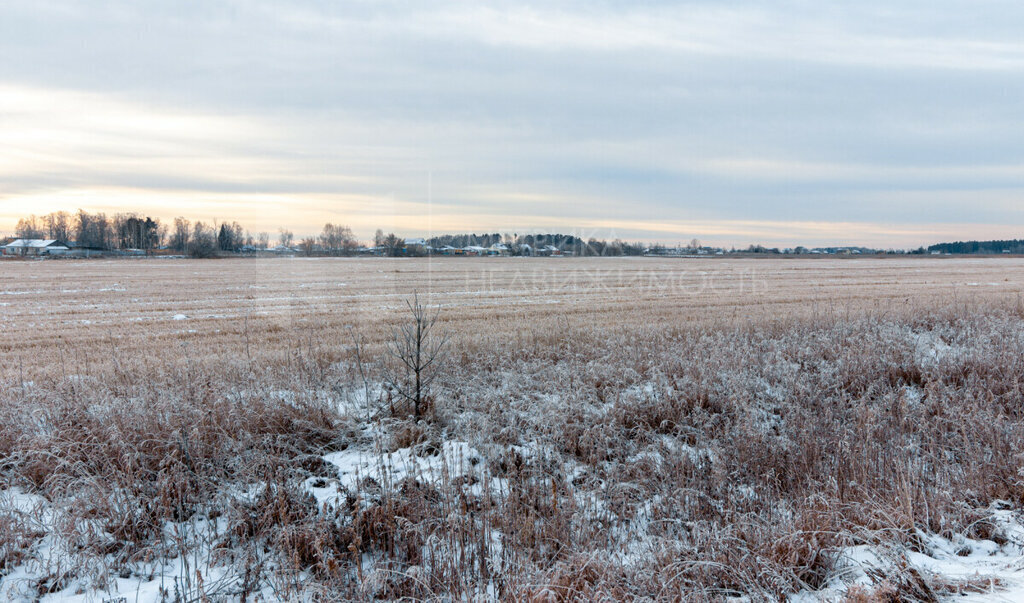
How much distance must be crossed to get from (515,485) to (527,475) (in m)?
0.57

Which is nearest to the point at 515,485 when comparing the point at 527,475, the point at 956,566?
the point at 527,475

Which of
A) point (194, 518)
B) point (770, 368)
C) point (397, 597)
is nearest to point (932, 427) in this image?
point (770, 368)

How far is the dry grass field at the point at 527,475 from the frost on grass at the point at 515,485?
0.03m

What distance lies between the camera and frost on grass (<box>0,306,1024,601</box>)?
405 cm

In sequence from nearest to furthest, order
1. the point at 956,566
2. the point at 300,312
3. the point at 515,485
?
the point at 956,566 < the point at 515,485 < the point at 300,312

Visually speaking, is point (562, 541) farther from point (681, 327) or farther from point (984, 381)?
point (681, 327)

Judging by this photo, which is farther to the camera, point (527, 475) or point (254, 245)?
point (254, 245)

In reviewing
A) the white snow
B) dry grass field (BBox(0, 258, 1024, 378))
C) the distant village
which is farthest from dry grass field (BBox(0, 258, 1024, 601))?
the distant village

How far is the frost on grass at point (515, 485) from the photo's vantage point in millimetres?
4051

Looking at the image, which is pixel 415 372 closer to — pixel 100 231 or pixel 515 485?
pixel 515 485

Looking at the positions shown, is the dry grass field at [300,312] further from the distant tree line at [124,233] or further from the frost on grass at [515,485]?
the distant tree line at [124,233]

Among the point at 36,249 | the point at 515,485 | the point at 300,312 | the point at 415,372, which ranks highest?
the point at 36,249

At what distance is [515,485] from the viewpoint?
5.41m

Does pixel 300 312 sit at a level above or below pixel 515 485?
above
